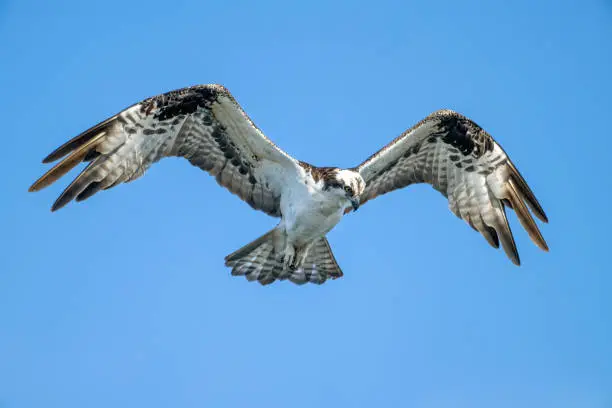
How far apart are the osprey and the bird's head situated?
0.5 inches

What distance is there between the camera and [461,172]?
10422 mm

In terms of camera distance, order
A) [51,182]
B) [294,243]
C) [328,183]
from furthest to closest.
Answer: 1. [294,243]
2. [328,183]
3. [51,182]

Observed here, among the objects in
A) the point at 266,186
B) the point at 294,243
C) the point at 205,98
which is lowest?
the point at 294,243

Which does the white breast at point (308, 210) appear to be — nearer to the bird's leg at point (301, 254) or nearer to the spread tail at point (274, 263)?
the bird's leg at point (301, 254)

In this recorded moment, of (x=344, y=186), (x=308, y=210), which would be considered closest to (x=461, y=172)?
(x=344, y=186)

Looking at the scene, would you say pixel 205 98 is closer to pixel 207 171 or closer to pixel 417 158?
pixel 207 171

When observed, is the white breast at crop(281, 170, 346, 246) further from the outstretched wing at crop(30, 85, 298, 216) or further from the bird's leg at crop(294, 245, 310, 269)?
the outstretched wing at crop(30, 85, 298, 216)

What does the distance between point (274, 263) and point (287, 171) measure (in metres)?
1.30

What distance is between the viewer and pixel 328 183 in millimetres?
9180

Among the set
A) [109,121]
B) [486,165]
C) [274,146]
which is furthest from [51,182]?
[486,165]

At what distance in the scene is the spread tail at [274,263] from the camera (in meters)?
10.2

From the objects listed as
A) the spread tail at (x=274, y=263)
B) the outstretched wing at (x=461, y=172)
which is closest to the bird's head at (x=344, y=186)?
the outstretched wing at (x=461, y=172)

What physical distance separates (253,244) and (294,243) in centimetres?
61

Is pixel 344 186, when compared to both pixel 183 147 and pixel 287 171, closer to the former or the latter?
pixel 287 171
